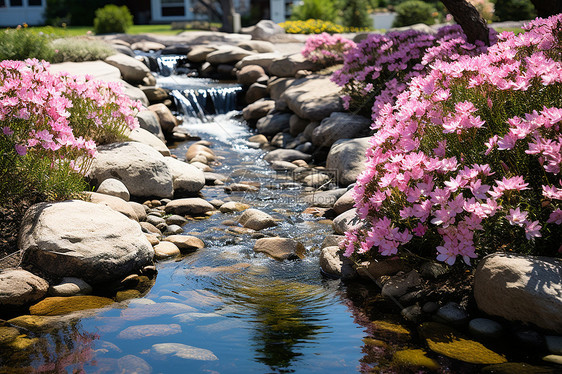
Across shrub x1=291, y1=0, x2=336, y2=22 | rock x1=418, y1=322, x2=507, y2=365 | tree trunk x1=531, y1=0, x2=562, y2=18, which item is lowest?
rock x1=418, y1=322, x2=507, y2=365

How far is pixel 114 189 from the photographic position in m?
6.77

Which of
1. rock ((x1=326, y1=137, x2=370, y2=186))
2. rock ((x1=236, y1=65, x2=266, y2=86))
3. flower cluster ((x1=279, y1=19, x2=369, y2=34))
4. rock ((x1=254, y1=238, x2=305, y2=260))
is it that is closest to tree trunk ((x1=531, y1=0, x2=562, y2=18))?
rock ((x1=326, y1=137, x2=370, y2=186))

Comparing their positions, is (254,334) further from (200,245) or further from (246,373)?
(200,245)

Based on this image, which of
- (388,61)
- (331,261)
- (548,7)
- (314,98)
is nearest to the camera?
(331,261)

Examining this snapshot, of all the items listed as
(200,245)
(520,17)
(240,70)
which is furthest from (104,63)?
(520,17)

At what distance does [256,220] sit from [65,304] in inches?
99.9

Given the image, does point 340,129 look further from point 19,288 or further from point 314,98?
point 19,288

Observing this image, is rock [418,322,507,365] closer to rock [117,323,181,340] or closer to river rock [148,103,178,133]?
rock [117,323,181,340]

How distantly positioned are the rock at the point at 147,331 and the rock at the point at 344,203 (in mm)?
3134

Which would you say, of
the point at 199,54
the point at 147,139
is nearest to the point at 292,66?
A: the point at 199,54

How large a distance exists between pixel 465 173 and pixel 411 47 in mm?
6519

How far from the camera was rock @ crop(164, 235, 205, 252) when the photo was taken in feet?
19.3

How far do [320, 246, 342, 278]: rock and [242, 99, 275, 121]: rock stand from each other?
7.77m

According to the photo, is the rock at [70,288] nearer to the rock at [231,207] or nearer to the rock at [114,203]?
the rock at [114,203]
